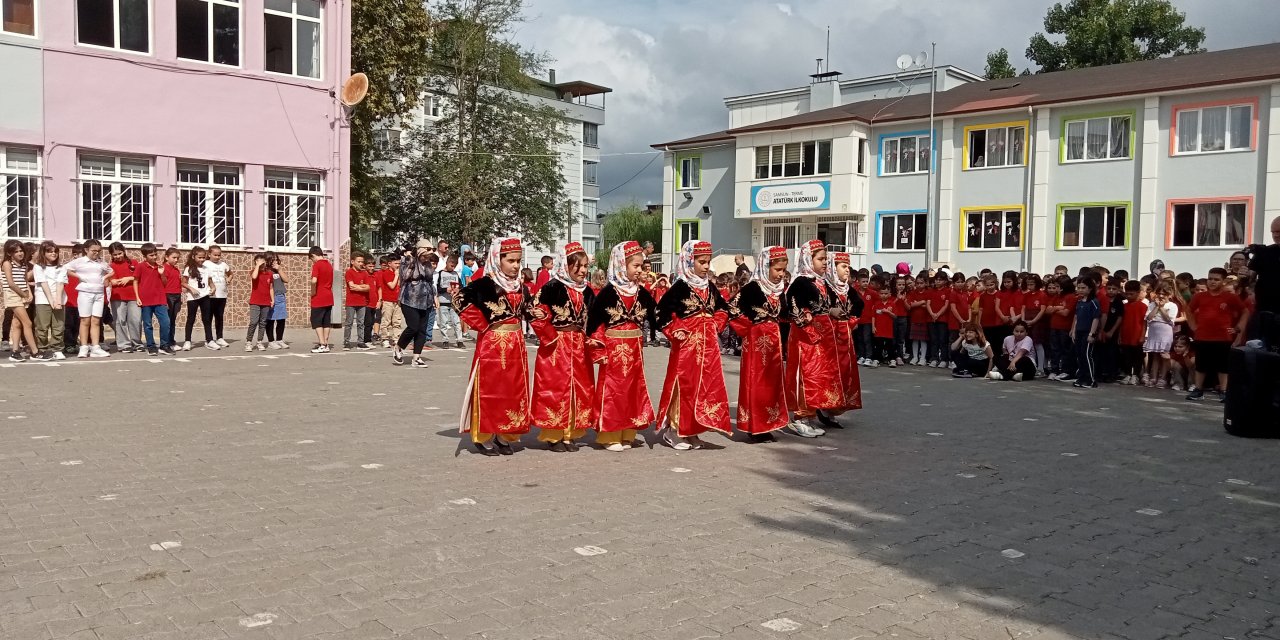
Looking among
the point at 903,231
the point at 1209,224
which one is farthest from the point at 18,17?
the point at 1209,224

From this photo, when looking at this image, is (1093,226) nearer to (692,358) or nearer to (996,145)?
(996,145)

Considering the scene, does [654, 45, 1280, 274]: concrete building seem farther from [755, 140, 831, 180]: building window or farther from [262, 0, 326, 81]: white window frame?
[262, 0, 326, 81]: white window frame

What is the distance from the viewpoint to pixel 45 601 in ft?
14.5

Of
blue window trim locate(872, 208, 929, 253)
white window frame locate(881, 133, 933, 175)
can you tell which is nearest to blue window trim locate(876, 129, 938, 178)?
white window frame locate(881, 133, 933, 175)

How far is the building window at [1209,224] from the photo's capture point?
97.1 feet

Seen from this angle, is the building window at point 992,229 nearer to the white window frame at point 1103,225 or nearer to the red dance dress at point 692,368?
the white window frame at point 1103,225

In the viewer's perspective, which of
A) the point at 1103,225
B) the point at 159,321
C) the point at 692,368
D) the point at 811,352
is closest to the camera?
the point at 692,368

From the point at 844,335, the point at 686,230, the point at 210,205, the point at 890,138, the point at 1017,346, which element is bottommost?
the point at 1017,346

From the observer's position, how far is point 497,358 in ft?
27.0

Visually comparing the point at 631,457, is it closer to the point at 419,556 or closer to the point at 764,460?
the point at 764,460

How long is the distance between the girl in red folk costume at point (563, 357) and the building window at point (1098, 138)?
28853 mm

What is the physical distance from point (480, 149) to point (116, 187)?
1753cm

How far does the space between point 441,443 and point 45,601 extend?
4457 mm

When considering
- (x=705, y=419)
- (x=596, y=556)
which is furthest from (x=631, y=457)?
(x=596, y=556)
